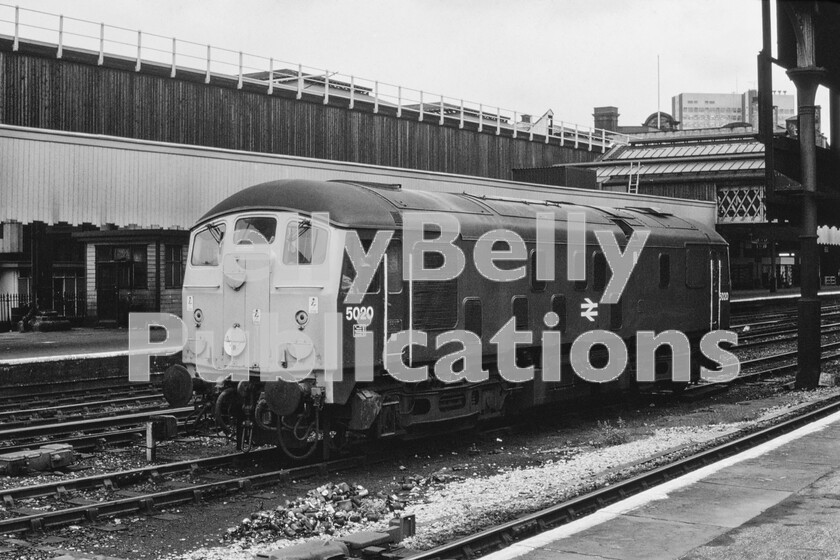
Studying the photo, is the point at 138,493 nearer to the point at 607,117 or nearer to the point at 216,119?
the point at 216,119

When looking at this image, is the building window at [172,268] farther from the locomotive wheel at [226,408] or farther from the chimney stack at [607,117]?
the chimney stack at [607,117]

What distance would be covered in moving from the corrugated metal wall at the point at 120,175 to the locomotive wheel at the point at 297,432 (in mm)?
12734

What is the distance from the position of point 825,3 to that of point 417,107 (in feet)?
93.0

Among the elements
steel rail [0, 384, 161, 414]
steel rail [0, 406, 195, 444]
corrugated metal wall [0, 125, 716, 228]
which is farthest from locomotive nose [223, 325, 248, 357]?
corrugated metal wall [0, 125, 716, 228]

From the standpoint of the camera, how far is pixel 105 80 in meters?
30.3

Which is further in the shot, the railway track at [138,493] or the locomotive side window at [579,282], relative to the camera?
the locomotive side window at [579,282]

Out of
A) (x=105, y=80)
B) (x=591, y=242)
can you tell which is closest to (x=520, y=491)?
(x=591, y=242)

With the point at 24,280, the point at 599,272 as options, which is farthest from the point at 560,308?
the point at 24,280

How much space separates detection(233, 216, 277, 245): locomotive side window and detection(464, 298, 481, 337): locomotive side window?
2907mm

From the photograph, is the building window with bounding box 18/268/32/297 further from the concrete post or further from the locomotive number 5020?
the concrete post

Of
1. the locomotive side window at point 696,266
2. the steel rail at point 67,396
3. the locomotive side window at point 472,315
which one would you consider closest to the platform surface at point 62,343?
the steel rail at point 67,396

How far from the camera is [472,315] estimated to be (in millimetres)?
13117

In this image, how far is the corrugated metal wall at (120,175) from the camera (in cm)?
2145

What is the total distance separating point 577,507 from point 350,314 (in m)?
3.57
